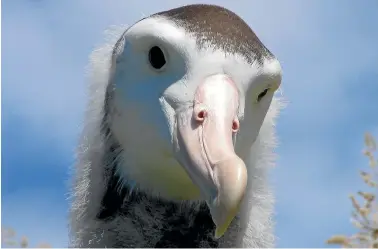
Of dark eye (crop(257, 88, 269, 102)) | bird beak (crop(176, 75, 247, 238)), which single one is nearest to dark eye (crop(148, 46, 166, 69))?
bird beak (crop(176, 75, 247, 238))

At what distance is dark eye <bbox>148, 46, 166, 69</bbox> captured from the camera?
3.51 m

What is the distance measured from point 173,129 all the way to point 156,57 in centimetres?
49

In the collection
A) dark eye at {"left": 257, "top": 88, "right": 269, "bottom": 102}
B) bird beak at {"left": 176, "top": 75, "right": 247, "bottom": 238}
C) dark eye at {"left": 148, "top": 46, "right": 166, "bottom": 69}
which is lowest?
bird beak at {"left": 176, "top": 75, "right": 247, "bottom": 238}

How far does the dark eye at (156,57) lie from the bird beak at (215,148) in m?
0.38

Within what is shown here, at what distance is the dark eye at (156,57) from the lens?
351 centimetres

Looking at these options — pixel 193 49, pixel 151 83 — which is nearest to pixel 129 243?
pixel 151 83

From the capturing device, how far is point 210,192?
2729 millimetres

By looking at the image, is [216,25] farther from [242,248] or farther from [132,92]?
[242,248]

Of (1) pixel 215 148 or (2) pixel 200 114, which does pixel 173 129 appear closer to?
(2) pixel 200 114

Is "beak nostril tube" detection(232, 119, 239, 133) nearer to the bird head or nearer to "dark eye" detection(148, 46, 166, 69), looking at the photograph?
the bird head

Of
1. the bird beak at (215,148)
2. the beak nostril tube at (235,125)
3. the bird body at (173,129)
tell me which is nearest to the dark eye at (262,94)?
the bird body at (173,129)

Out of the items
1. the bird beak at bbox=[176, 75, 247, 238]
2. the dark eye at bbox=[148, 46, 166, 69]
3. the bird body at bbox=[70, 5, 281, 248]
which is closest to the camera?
the bird beak at bbox=[176, 75, 247, 238]

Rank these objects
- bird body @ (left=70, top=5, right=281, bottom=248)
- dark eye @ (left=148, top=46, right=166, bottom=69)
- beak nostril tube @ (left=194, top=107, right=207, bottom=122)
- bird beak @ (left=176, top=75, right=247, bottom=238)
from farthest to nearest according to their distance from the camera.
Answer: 1. dark eye @ (left=148, top=46, right=166, bottom=69)
2. bird body @ (left=70, top=5, right=281, bottom=248)
3. beak nostril tube @ (left=194, top=107, right=207, bottom=122)
4. bird beak @ (left=176, top=75, right=247, bottom=238)

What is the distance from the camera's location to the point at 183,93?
→ 3.26 m
